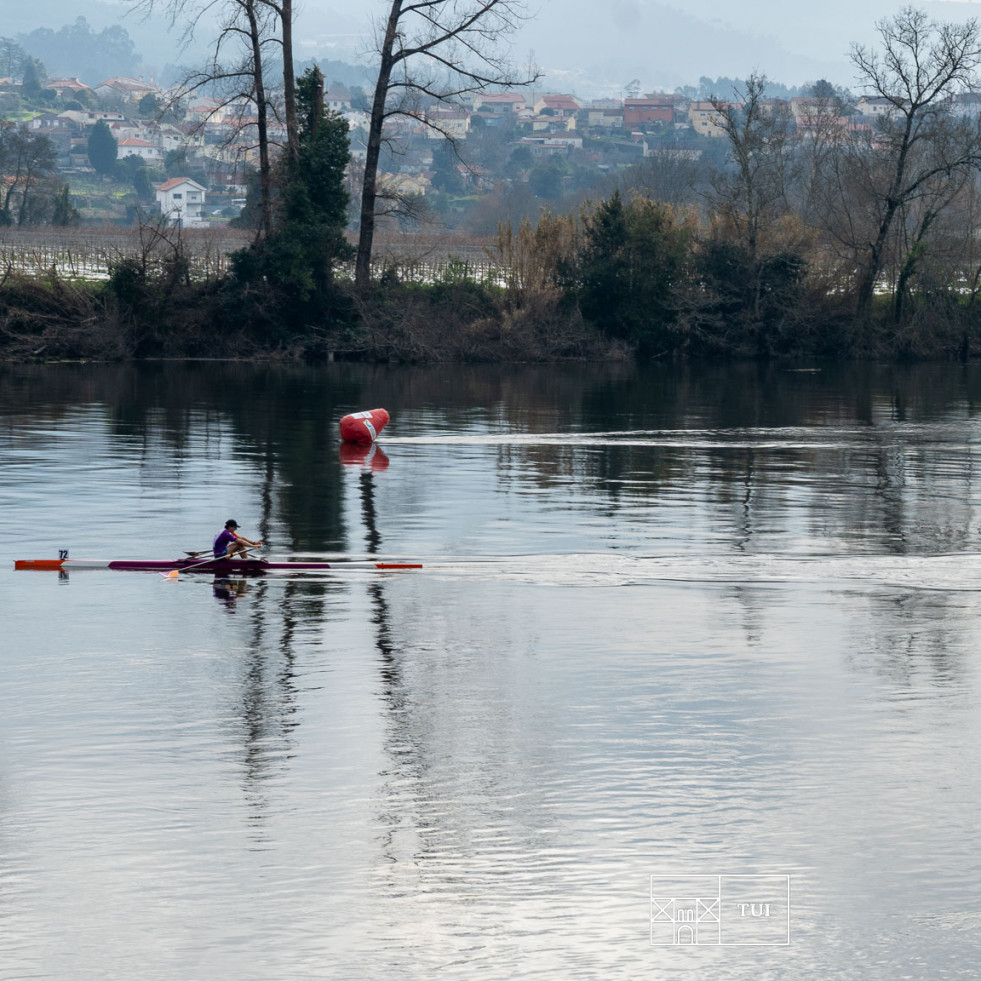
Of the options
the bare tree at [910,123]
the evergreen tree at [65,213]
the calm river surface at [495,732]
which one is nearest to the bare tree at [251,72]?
the bare tree at [910,123]

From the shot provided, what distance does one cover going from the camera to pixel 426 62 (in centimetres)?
6253

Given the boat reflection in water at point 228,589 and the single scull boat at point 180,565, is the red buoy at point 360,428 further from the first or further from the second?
the boat reflection in water at point 228,589

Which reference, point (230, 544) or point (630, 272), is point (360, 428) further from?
point (630, 272)

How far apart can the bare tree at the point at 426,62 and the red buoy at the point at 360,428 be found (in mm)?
27453

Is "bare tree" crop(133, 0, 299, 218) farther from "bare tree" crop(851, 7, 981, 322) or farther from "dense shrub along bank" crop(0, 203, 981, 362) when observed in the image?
"bare tree" crop(851, 7, 981, 322)

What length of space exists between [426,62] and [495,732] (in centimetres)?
5170

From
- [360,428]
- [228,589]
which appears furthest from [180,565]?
[360,428]

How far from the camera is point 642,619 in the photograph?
738 inches

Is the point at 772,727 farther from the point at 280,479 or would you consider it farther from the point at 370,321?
the point at 370,321

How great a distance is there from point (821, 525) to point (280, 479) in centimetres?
1016

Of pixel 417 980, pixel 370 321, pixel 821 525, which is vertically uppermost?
pixel 370 321

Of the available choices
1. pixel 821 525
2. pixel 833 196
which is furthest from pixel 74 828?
pixel 833 196

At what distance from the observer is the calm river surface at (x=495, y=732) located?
10445 millimetres

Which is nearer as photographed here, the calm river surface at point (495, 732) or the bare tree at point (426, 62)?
the calm river surface at point (495, 732)
